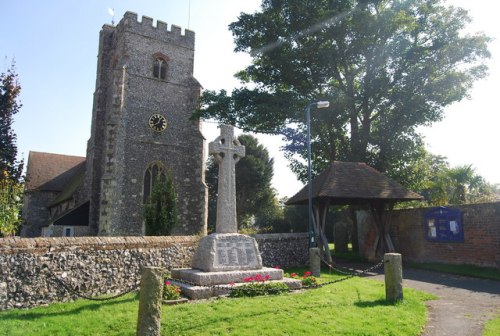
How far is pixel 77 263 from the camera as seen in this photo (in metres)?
8.70

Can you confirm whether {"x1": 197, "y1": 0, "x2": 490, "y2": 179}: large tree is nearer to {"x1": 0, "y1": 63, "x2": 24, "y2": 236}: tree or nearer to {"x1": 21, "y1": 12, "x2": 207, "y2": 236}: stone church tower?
{"x1": 21, "y1": 12, "x2": 207, "y2": 236}: stone church tower

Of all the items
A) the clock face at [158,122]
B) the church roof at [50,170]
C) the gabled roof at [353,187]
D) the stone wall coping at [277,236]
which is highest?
the clock face at [158,122]

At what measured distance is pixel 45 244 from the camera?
323 inches

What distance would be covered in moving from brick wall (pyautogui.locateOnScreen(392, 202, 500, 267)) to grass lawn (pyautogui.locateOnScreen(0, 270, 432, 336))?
705cm

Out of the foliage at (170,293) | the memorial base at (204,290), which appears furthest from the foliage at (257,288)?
the foliage at (170,293)

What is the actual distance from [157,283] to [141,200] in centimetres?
1695

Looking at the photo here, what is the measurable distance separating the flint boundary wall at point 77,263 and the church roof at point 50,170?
23.8m

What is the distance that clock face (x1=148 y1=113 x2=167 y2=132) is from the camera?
22906 mm

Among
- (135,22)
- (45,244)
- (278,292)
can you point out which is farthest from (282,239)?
(135,22)

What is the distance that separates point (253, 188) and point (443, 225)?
23463mm

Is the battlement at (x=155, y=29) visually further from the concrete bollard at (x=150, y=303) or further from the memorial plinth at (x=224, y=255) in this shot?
the concrete bollard at (x=150, y=303)

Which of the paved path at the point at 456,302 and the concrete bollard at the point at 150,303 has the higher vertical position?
the concrete bollard at the point at 150,303

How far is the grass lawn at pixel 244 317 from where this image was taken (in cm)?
577

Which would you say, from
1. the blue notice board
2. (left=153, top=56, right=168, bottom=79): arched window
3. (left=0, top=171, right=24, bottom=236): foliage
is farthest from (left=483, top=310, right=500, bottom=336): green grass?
(left=153, top=56, right=168, bottom=79): arched window
